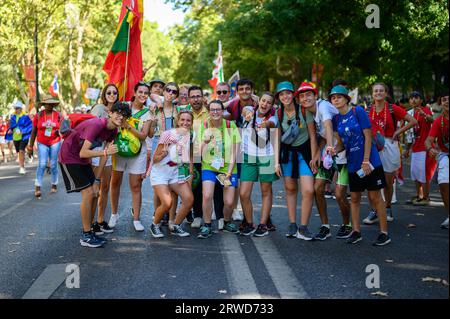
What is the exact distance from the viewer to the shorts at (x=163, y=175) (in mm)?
7977

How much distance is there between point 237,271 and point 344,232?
7.11ft

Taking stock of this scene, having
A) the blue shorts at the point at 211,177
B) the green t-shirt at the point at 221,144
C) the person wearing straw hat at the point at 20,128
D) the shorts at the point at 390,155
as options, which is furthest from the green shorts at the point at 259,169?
the person wearing straw hat at the point at 20,128

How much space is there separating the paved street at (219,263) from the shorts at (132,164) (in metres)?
0.78

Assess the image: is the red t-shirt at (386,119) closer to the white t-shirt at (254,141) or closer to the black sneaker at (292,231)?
the white t-shirt at (254,141)

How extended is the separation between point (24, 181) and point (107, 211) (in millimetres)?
6314

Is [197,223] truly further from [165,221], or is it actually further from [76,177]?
[76,177]

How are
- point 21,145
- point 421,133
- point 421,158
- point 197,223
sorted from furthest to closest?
1. point 21,145
2. point 421,133
3. point 421,158
4. point 197,223

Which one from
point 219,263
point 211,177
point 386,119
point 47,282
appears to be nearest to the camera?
point 47,282

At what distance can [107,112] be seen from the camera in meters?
8.41

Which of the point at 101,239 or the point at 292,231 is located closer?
the point at 101,239

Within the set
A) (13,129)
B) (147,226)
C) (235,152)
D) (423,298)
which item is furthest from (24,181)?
(423,298)

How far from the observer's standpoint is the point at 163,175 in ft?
26.2

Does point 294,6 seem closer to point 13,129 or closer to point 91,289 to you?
point 13,129

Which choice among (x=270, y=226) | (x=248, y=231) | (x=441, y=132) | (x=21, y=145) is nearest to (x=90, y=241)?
(x=248, y=231)
